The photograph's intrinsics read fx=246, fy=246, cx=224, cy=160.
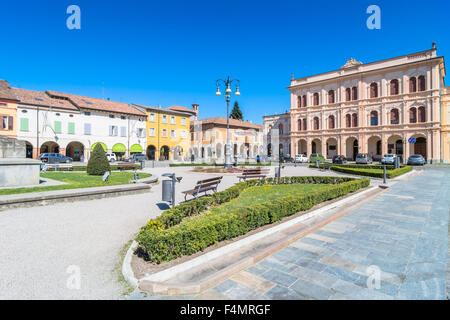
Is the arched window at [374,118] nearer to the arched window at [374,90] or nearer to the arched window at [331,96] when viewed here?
the arched window at [374,90]

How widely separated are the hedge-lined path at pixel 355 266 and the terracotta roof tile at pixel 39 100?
36759mm

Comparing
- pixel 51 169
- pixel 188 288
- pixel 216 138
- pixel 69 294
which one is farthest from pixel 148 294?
pixel 216 138

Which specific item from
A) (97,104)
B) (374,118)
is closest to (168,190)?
(97,104)

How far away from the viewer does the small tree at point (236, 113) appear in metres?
78.5

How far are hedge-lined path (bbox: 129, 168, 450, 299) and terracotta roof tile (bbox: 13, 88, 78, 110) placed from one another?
36.8 meters

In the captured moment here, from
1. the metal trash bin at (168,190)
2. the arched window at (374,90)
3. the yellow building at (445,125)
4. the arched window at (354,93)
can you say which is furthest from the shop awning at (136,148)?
the yellow building at (445,125)

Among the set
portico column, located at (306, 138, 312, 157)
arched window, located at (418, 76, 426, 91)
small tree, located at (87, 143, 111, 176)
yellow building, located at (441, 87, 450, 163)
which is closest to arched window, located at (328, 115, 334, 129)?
portico column, located at (306, 138, 312, 157)

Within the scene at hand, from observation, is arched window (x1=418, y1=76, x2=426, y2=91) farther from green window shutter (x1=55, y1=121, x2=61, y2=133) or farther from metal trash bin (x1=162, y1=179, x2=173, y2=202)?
green window shutter (x1=55, y1=121, x2=61, y2=133)

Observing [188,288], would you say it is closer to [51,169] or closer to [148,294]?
[148,294]

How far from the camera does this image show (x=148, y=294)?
309 cm
